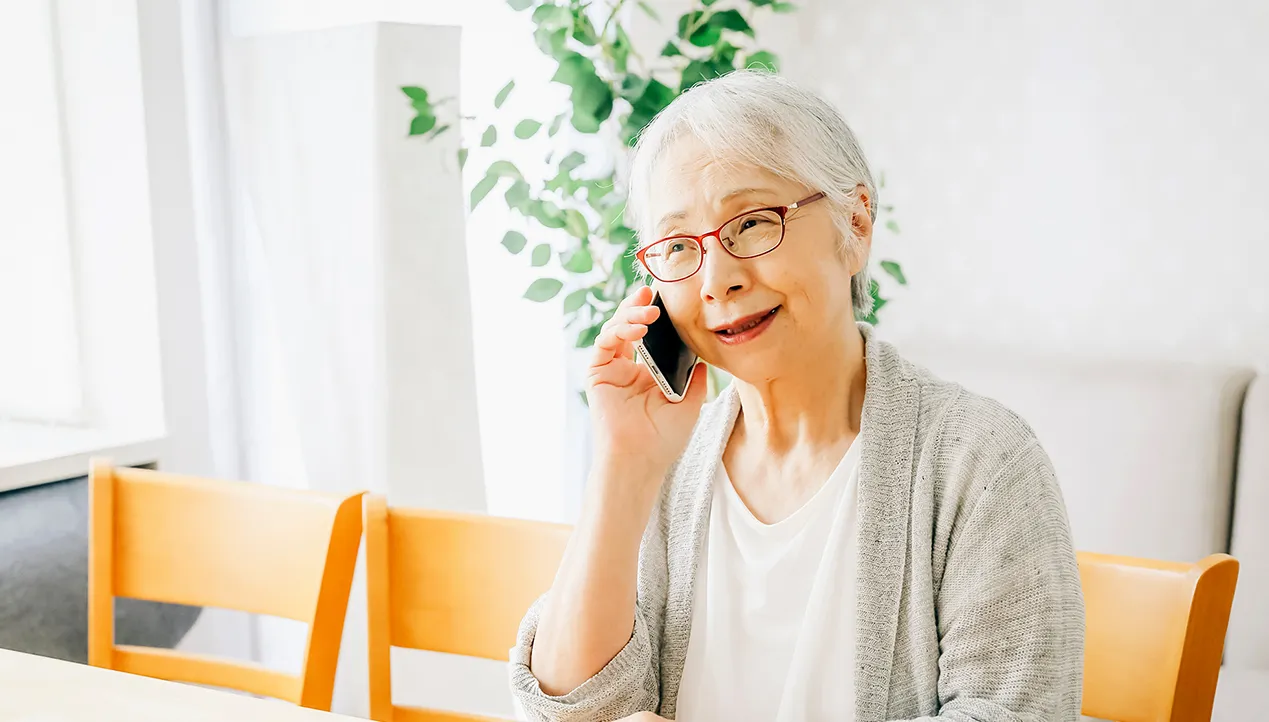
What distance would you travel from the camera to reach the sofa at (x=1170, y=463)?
1.98m

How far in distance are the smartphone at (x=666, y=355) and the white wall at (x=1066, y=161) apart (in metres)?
1.41

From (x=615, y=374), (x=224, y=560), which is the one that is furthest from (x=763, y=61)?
(x=224, y=560)

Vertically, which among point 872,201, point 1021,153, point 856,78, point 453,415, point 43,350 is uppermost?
→ point 856,78

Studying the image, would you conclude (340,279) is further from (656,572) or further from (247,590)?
(656,572)

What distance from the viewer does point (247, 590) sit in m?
1.40

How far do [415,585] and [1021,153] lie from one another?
1.80m

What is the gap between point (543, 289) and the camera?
1.98 metres

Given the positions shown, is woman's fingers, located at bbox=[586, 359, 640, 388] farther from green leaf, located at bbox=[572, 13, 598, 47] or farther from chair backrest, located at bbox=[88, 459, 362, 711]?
green leaf, located at bbox=[572, 13, 598, 47]

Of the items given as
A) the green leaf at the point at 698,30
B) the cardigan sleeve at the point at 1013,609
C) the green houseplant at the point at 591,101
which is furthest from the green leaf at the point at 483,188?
the cardigan sleeve at the point at 1013,609

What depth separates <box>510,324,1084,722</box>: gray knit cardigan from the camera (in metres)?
0.98

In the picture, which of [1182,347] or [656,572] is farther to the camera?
[1182,347]

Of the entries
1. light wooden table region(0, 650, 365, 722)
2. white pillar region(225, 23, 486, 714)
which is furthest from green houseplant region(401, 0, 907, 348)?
light wooden table region(0, 650, 365, 722)

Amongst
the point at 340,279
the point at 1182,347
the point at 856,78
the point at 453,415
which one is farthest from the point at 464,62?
the point at 1182,347

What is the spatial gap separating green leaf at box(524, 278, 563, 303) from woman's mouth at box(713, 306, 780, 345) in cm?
91
